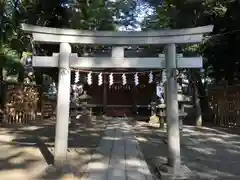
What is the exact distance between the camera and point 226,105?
15492mm

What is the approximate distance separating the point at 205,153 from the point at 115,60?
3870mm

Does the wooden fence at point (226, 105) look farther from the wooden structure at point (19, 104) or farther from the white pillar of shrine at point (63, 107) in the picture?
the wooden structure at point (19, 104)

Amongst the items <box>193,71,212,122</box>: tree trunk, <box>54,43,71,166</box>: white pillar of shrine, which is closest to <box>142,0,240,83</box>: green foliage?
<box>193,71,212,122</box>: tree trunk

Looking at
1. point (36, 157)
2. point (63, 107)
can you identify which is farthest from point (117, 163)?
point (36, 157)

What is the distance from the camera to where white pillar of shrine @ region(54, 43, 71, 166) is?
22.2ft

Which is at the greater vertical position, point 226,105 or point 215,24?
point 215,24

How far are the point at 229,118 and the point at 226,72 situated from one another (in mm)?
3411

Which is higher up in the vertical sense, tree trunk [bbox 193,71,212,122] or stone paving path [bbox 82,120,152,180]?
tree trunk [bbox 193,71,212,122]

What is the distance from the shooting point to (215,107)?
57.5 feet

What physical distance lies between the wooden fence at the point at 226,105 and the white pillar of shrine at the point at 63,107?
9589 millimetres

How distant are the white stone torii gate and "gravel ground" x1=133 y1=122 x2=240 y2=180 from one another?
0.82 metres

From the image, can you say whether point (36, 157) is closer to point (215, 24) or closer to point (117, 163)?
point (117, 163)

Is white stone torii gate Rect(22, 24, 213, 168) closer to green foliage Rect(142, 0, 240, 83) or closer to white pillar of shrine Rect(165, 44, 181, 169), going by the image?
white pillar of shrine Rect(165, 44, 181, 169)

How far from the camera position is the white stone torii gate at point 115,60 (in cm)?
676
